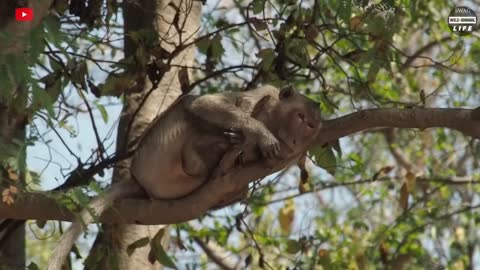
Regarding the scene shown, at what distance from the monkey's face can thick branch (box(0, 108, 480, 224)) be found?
451 mm

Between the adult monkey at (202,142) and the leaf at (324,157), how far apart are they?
9 cm

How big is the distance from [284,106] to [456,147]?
4909 millimetres

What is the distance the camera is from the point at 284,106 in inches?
244

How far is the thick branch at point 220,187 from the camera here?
4.90 meters

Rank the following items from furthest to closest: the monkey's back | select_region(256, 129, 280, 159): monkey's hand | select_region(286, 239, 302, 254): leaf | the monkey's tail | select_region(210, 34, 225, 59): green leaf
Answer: select_region(286, 239, 302, 254): leaf → select_region(210, 34, 225, 59): green leaf → the monkey's back → select_region(256, 129, 280, 159): monkey's hand → the monkey's tail

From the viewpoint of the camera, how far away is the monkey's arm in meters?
5.67

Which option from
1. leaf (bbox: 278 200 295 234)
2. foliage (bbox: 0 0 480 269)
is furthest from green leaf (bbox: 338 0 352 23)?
leaf (bbox: 278 200 295 234)

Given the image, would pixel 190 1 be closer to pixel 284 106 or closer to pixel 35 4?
pixel 284 106

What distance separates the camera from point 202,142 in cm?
582

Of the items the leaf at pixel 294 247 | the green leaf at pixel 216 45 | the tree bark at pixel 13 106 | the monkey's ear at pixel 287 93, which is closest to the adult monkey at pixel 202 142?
the monkey's ear at pixel 287 93

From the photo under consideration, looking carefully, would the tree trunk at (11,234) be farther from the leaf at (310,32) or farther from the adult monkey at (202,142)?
the leaf at (310,32)

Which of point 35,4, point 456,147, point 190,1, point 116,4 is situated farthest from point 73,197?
point 456,147

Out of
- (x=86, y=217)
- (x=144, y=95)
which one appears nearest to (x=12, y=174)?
(x=86, y=217)

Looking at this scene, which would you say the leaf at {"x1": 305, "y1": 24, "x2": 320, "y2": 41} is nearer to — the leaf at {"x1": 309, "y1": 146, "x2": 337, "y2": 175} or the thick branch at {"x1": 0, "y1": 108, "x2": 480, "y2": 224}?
the leaf at {"x1": 309, "y1": 146, "x2": 337, "y2": 175}
